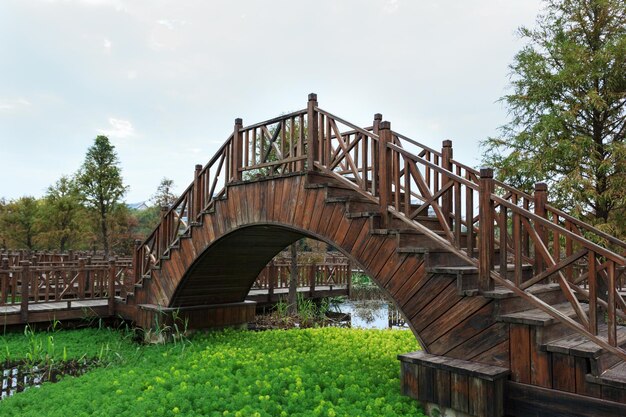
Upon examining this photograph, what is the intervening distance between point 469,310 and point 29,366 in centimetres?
680

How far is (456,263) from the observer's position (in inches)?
212

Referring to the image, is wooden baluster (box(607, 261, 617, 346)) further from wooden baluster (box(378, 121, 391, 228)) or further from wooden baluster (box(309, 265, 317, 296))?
wooden baluster (box(309, 265, 317, 296))

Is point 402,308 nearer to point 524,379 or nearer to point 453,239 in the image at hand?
point 453,239

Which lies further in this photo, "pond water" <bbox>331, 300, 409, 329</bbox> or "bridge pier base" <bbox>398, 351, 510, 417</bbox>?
"pond water" <bbox>331, 300, 409, 329</bbox>

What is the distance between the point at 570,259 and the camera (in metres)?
4.02

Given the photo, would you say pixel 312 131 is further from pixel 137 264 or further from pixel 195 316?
pixel 137 264

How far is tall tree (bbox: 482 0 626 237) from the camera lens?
9508 mm

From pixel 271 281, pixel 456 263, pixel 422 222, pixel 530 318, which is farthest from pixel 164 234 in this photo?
pixel 530 318

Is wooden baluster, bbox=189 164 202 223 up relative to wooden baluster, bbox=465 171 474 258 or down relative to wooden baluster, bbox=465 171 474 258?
up

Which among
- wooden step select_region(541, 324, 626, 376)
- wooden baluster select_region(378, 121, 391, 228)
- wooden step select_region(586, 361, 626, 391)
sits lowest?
wooden step select_region(586, 361, 626, 391)

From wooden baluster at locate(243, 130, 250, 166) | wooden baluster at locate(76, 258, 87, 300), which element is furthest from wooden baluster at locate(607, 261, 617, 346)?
wooden baluster at locate(76, 258, 87, 300)

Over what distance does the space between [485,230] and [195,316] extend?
6.67m

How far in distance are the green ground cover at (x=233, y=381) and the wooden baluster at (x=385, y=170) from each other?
194 cm

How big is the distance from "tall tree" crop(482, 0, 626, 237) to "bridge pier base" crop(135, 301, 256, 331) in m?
6.42
